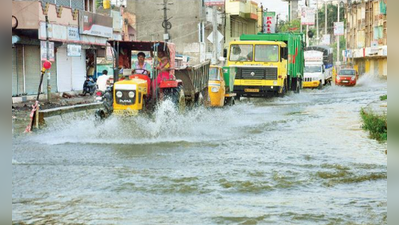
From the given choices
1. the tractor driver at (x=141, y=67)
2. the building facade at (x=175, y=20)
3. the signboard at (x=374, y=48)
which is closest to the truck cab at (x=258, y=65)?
the tractor driver at (x=141, y=67)

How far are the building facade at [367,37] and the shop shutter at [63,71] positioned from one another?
3903 cm

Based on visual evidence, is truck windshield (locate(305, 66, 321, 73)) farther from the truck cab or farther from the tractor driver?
the tractor driver

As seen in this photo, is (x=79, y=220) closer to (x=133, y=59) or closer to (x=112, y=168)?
(x=112, y=168)

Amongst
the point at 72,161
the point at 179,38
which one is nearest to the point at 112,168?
the point at 72,161

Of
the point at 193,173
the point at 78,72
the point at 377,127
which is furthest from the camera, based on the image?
the point at 78,72

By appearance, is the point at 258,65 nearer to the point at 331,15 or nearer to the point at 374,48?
the point at 374,48

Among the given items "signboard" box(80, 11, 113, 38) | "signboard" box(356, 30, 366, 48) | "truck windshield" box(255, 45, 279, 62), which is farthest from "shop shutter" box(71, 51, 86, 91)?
"signboard" box(356, 30, 366, 48)

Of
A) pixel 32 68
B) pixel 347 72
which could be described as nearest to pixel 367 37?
pixel 347 72

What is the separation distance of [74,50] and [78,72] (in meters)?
3.30

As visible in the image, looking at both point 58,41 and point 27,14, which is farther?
point 58,41

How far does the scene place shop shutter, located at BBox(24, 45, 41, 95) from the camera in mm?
33031

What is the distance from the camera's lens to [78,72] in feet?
130

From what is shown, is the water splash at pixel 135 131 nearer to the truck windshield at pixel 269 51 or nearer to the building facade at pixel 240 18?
the truck windshield at pixel 269 51

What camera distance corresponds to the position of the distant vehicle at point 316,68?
2026 inches
